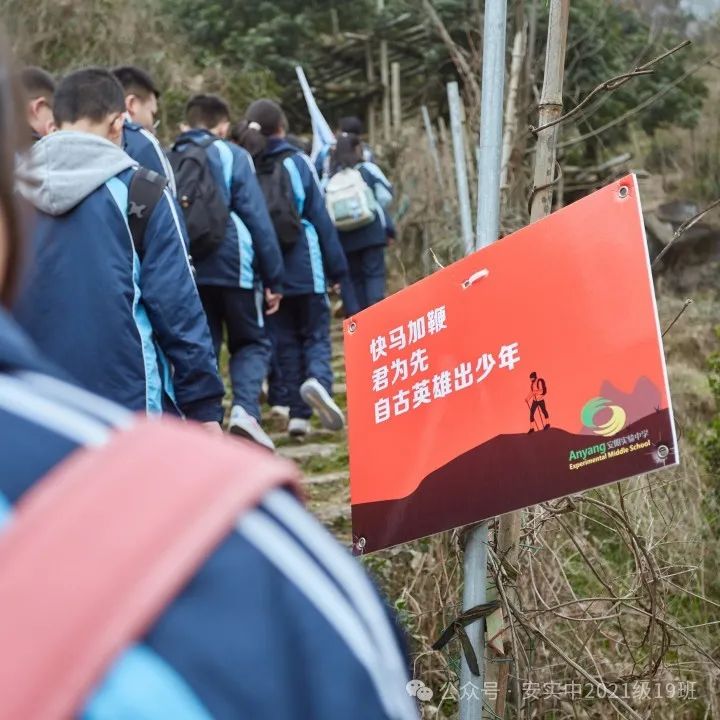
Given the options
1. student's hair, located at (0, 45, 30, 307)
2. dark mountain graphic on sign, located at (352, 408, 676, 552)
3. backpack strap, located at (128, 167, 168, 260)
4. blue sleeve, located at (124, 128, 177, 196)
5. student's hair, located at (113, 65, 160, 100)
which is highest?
student's hair, located at (113, 65, 160, 100)

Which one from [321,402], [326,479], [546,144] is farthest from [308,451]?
[546,144]

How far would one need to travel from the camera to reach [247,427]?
18.7 feet

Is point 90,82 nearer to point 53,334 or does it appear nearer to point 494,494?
point 53,334

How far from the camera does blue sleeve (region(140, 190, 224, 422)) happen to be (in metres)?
3.54

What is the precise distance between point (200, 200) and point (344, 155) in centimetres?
265

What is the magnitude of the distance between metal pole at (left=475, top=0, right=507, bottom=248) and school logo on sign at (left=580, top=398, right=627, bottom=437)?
0.59 m

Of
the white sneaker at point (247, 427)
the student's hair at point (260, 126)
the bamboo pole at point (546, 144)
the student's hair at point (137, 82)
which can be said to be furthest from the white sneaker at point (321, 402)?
the bamboo pole at point (546, 144)

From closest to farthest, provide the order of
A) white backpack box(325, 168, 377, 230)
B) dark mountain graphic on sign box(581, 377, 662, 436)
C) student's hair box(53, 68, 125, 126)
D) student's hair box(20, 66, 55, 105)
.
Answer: dark mountain graphic on sign box(581, 377, 662, 436), student's hair box(53, 68, 125, 126), student's hair box(20, 66, 55, 105), white backpack box(325, 168, 377, 230)

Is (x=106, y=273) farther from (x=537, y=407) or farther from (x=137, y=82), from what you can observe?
(x=137, y=82)

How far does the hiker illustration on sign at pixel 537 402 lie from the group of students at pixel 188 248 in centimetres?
96

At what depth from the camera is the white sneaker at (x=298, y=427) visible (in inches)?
258

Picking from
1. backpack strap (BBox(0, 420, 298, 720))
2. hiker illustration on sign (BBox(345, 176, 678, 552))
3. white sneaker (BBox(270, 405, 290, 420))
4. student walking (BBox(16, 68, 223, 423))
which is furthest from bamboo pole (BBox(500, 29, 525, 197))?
backpack strap (BBox(0, 420, 298, 720))

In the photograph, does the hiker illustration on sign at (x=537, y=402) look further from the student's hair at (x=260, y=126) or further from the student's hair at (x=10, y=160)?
the student's hair at (x=260, y=126)

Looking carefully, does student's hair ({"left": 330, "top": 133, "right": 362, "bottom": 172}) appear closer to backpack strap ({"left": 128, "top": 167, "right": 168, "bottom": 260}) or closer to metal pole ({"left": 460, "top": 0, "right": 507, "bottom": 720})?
backpack strap ({"left": 128, "top": 167, "right": 168, "bottom": 260})
